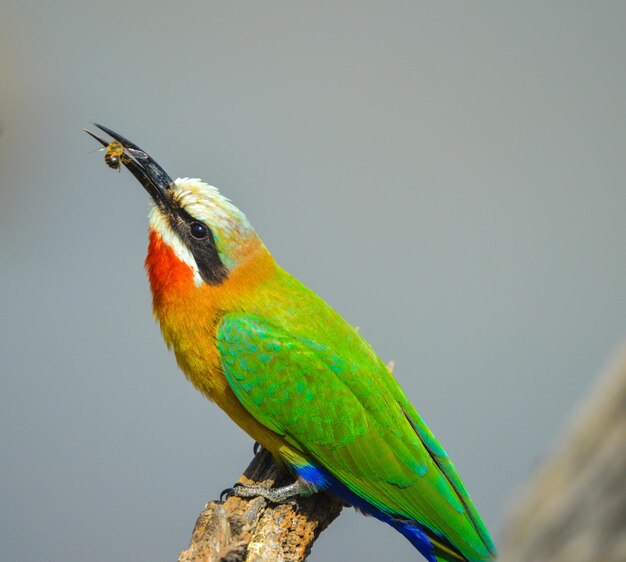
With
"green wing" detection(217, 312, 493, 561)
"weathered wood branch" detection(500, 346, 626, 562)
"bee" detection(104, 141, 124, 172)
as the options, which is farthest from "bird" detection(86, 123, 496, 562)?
"weathered wood branch" detection(500, 346, 626, 562)

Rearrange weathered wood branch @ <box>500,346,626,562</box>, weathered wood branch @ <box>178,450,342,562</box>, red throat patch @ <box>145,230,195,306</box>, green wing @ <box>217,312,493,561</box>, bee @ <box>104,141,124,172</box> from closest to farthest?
weathered wood branch @ <box>500,346,626,562</box>, weathered wood branch @ <box>178,450,342,562</box>, green wing @ <box>217,312,493,561</box>, red throat patch @ <box>145,230,195,306</box>, bee @ <box>104,141,124,172</box>

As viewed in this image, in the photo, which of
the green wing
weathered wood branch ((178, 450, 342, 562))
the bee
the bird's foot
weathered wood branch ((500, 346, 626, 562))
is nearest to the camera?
weathered wood branch ((500, 346, 626, 562))

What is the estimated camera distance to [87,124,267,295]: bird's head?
9.62ft

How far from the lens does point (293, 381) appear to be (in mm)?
2830

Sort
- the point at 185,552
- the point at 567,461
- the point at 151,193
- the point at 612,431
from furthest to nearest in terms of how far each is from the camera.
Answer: the point at 151,193
the point at 185,552
the point at 567,461
the point at 612,431

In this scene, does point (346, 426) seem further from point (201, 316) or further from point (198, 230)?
point (198, 230)

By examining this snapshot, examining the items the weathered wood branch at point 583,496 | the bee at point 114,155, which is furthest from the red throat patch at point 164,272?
the weathered wood branch at point 583,496

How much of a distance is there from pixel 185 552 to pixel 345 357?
0.85m

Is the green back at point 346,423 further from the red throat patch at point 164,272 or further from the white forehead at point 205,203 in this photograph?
the white forehead at point 205,203

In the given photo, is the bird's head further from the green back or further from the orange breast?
the green back

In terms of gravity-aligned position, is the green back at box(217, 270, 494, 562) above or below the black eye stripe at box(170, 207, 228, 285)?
below

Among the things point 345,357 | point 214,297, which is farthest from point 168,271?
point 345,357

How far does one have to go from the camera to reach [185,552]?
233 cm

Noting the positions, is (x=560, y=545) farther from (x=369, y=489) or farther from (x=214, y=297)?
(x=214, y=297)
